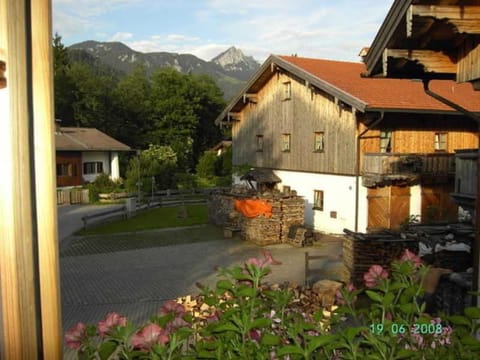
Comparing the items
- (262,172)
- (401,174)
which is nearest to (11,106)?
(401,174)

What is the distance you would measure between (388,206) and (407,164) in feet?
6.79

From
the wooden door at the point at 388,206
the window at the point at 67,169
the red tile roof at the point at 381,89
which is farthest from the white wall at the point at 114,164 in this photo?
the wooden door at the point at 388,206

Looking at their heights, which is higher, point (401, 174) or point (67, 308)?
point (401, 174)

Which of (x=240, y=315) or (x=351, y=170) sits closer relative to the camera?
(x=240, y=315)

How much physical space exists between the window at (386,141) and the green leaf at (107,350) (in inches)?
813

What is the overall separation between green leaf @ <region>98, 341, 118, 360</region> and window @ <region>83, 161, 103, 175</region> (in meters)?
39.0

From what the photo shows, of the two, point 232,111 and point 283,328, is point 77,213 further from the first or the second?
point 283,328

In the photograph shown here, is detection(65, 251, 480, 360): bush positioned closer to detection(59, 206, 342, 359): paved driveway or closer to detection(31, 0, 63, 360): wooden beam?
detection(31, 0, 63, 360): wooden beam

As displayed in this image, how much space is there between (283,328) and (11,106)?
165 centimetres

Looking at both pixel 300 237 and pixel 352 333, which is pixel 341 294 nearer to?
pixel 352 333

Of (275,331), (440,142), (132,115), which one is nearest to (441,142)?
(440,142)

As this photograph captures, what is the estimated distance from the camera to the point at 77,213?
28859 millimetres

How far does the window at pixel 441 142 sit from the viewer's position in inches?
870

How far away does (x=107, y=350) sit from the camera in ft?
5.75
